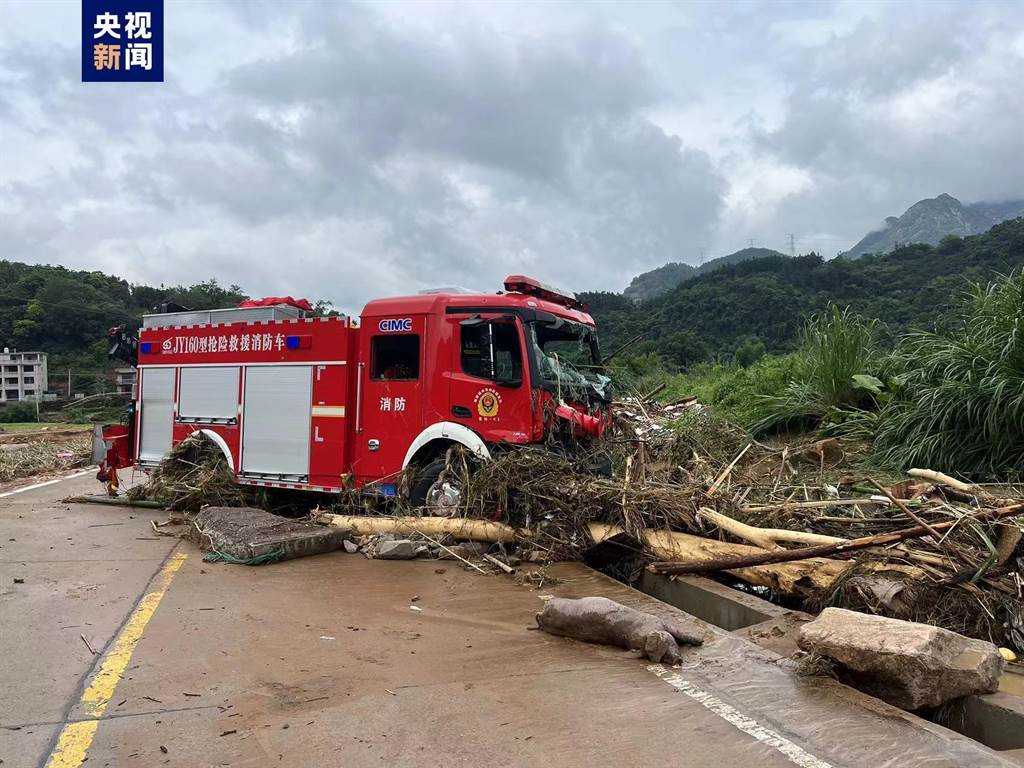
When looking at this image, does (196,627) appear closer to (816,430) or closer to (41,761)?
(41,761)

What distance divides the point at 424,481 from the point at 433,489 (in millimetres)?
215

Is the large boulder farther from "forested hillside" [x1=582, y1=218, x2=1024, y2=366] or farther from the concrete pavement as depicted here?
"forested hillside" [x1=582, y1=218, x2=1024, y2=366]

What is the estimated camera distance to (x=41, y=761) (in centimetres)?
287

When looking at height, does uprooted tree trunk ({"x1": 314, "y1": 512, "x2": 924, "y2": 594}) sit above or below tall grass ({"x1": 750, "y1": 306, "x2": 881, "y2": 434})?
below

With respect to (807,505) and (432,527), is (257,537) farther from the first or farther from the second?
(807,505)

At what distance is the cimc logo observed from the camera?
7.86 m

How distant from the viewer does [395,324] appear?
26.1 feet

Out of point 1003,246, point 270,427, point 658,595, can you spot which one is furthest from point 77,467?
point 1003,246

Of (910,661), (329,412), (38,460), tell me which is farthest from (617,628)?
(38,460)

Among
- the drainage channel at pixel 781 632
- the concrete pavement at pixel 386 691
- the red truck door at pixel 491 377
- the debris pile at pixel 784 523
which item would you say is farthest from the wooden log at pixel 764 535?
the red truck door at pixel 491 377

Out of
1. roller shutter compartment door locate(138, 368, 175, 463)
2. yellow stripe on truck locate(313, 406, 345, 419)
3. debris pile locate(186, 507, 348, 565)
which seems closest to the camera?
debris pile locate(186, 507, 348, 565)

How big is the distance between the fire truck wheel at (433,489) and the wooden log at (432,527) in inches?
8.0

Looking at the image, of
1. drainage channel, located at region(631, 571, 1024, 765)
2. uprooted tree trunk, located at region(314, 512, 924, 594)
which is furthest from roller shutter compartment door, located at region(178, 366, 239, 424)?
drainage channel, located at region(631, 571, 1024, 765)

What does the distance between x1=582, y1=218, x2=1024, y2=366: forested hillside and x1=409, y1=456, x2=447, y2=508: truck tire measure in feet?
62.5
